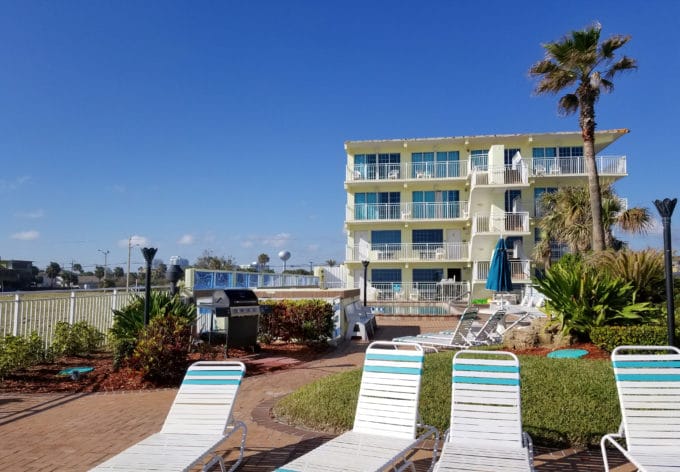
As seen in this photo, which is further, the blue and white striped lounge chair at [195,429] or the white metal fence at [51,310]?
the white metal fence at [51,310]

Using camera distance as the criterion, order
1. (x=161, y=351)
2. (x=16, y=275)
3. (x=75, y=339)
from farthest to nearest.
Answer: (x=16, y=275)
(x=75, y=339)
(x=161, y=351)

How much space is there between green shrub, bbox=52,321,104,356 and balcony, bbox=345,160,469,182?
22.0m

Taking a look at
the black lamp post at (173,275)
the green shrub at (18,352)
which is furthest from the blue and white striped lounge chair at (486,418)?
the black lamp post at (173,275)

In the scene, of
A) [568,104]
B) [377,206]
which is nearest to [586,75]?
[568,104]

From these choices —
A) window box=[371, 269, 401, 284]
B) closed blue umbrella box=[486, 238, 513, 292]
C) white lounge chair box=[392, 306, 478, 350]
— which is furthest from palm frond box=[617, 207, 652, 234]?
white lounge chair box=[392, 306, 478, 350]

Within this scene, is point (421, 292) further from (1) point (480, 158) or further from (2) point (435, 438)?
(2) point (435, 438)

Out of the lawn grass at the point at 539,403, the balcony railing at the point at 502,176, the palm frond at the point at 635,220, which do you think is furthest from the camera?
the balcony railing at the point at 502,176

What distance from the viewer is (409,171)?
31.3 meters

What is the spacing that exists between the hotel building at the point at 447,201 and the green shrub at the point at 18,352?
21.2m

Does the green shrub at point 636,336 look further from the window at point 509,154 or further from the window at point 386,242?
the window at point 509,154

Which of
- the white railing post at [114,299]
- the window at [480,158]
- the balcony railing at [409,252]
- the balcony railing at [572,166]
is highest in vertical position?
the window at [480,158]

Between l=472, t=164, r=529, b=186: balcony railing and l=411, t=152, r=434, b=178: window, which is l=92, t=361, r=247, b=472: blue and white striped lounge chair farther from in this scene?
l=411, t=152, r=434, b=178: window

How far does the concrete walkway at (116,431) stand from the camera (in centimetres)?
462

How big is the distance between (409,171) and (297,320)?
21.0m
